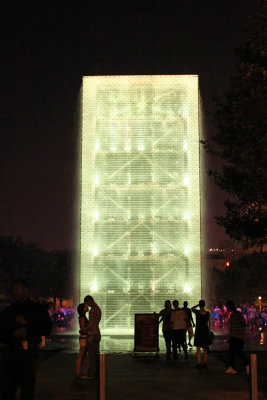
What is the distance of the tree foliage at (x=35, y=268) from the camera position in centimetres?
6438

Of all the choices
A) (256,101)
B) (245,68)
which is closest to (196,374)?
(256,101)

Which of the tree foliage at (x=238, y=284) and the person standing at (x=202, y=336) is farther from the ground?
the person standing at (x=202, y=336)

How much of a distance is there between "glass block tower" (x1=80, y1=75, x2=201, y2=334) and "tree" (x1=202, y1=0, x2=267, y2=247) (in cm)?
913

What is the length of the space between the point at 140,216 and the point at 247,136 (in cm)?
1422

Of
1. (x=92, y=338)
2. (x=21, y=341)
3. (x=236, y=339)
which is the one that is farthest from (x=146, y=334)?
(x=21, y=341)

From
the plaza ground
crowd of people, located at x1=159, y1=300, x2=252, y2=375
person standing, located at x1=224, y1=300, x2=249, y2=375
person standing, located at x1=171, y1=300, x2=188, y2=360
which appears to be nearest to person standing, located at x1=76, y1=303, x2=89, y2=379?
the plaza ground

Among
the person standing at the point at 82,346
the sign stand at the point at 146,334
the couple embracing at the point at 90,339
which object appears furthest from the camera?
the sign stand at the point at 146,334

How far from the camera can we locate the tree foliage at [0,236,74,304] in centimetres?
6438

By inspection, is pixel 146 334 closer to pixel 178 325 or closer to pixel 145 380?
pixel 178 325

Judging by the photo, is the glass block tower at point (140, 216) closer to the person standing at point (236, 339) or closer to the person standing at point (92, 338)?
the person standing at point (236, 339)

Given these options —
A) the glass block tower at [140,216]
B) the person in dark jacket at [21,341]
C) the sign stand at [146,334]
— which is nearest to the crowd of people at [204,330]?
the sign stand at [146,334]

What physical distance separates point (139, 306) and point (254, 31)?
16.1 meters

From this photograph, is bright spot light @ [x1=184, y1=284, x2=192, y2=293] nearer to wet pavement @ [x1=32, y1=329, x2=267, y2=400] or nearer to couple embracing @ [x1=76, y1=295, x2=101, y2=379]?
wet pavement @ [x1=32, y1=329, x2=267, y2=400]

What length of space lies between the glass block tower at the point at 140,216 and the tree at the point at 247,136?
359 inches
